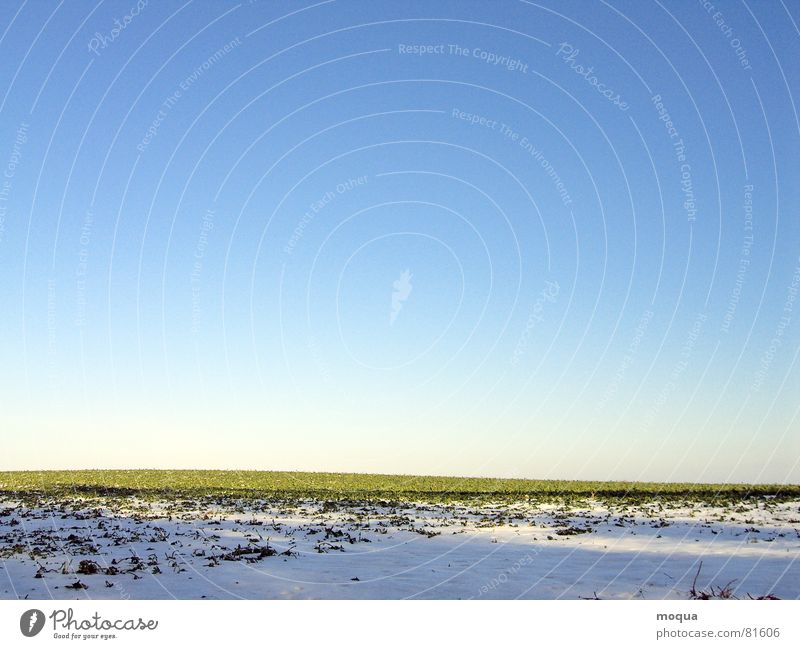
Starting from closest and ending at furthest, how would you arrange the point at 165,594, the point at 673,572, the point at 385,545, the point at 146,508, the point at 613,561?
the point at 165,594 → the point at 673,572 → the point at 613,561 → the point at 385,545 → the point at 146,508

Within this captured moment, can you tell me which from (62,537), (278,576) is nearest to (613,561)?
(278,576)

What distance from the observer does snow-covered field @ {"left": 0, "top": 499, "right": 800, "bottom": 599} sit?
13.6 m

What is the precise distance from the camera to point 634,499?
38500 mm

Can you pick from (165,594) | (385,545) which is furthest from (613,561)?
(165,594)

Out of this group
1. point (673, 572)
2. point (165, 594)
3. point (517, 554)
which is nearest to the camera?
point (165, 594)

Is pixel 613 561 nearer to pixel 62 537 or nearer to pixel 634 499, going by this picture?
pixel 62 537

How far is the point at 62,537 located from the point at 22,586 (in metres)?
7.80

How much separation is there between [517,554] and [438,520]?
358 inches

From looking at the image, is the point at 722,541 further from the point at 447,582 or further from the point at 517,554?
the point at 447,582

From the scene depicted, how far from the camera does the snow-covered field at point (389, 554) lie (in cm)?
1363

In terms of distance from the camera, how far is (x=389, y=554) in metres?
18.0

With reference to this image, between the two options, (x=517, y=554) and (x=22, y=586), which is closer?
(x=22, y=586)

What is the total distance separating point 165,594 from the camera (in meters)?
13.1

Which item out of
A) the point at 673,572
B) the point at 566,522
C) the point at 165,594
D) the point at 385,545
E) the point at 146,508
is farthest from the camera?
the point at 146,508
